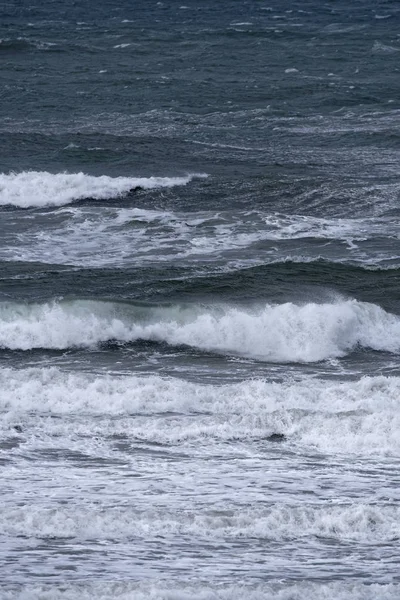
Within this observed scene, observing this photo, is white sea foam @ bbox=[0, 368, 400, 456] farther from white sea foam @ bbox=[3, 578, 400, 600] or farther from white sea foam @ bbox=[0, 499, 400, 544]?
white sea foam @ bbox=[3, 578, 400, 600]

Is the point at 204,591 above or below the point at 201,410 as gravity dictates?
below

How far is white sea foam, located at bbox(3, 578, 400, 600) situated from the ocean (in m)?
0.03

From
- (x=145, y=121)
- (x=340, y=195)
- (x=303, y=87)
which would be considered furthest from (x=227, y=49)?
(x=340, y=195)

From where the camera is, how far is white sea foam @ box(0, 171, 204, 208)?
3344 centimetres

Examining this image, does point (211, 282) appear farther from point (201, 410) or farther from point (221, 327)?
point (201, 410)

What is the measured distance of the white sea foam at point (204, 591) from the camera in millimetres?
14859

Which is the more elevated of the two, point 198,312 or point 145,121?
point 145,121

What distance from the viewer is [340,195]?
1299 inches

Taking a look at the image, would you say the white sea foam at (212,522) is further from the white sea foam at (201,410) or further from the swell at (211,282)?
the swell at (211,282)

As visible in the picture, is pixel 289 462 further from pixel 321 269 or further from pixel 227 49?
pixel 227 49

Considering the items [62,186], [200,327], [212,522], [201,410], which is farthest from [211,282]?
[212,522]

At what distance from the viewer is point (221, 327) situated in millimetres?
A: 25375

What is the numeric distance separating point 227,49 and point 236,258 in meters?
25.4

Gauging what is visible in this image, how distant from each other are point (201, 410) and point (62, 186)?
1524 cm
